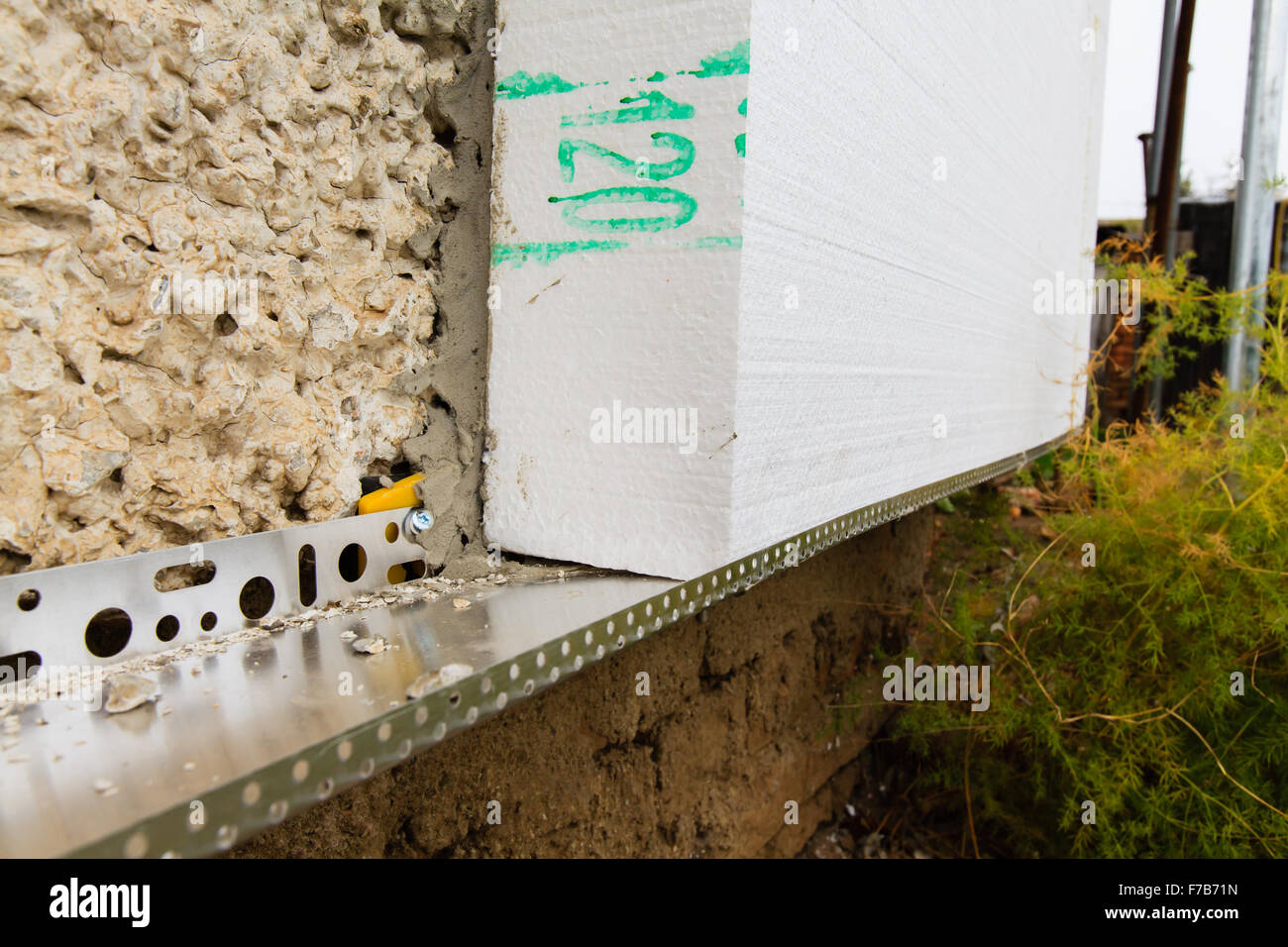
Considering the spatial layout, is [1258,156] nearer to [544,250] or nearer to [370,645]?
[544,250]

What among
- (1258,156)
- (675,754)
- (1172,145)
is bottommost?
(675,754)

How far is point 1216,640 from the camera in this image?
2471 millimetres

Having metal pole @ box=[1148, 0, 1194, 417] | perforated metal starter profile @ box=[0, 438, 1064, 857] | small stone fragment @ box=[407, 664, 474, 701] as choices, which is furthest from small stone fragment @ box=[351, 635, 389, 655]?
metal pole @ box=[1148, 0, 1194, 417]

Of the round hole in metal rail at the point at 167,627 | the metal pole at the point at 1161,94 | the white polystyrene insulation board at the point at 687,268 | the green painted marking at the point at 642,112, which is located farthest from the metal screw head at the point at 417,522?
the metal pole at the point at 1161,94

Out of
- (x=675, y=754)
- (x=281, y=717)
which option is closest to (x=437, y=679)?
(x=281, y=717)

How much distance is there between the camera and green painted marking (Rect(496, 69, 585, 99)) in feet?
4.30

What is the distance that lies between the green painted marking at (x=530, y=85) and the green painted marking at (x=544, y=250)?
0.23m

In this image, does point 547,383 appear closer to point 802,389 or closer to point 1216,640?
point 802,389

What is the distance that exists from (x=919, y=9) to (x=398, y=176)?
1.21 meters

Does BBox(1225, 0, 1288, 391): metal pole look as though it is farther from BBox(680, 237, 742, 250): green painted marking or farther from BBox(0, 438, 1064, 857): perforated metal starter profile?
BBox(0, 438, 1064, 857): perforated metal starter profile

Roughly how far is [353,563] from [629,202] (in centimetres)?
→ 65

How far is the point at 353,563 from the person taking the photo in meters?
1.19

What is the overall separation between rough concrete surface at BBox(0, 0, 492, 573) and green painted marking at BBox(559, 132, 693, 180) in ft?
0.57
